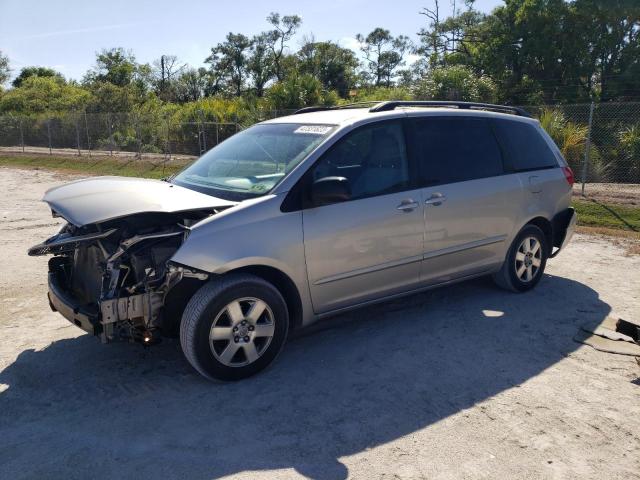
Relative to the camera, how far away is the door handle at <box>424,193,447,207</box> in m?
4.88

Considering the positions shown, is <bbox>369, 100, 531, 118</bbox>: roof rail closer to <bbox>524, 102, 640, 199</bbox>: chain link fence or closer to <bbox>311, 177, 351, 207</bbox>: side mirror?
<bbox>311, 177, 351, 207</bbox>: side mirror

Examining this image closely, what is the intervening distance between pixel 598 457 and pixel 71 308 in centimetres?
349

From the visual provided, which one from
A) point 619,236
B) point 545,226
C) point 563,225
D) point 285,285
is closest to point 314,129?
point 285,285

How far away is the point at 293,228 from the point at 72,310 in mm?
1665

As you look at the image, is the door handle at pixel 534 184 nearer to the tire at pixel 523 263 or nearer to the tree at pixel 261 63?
the tire at pixel 523 263

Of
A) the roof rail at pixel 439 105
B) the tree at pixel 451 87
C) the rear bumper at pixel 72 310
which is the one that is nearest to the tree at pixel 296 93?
the tree at pixel 451 87

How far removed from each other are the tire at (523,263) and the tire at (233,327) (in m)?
2.69

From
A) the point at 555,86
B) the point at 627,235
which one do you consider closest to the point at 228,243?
the point at 627,235

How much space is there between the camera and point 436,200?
4930mm

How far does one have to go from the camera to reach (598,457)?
315cm

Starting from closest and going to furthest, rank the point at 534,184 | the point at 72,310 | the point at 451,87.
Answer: the point at 72,310 → the point at 534,184 → the point at 451,87

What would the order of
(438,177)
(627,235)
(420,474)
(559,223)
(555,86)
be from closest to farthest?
1. (420,474)
2. (438,177)
3. (559,223)
4. (627,235)
5. (555,86)

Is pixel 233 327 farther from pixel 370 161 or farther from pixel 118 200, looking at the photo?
pixel 370 161

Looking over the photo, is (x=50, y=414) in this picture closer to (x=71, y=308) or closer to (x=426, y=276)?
(x=71, y=308)
